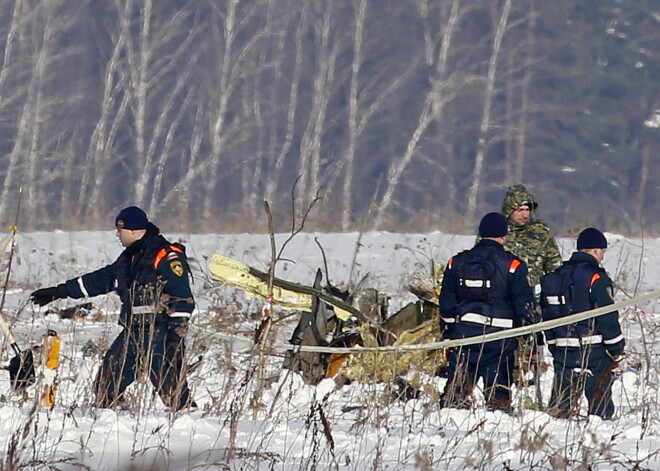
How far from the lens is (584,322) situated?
7324mm

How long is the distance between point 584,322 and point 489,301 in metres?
0.62

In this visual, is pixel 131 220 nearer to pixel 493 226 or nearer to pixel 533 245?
pixel 493 226

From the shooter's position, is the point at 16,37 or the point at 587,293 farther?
the point at 16,37

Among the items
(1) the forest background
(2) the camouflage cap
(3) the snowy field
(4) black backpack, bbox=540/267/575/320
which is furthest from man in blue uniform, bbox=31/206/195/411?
(1) the forest background

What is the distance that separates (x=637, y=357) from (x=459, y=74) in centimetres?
3687

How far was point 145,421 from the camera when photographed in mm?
5445

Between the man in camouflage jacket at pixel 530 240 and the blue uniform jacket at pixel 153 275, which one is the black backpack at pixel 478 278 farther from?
the blue uniform jacket at pixel 153 275

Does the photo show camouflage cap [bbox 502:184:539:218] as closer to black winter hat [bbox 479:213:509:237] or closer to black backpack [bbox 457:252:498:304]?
black winter hat [bbox 479:213:509:237]

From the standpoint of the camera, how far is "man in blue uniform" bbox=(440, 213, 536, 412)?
7328 mm

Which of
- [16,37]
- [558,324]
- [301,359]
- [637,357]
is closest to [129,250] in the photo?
[301,359]

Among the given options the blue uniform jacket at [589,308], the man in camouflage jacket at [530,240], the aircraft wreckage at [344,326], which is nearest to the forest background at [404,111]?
the man in camouflage jacket at [530,240]

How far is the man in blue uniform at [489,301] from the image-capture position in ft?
24.0

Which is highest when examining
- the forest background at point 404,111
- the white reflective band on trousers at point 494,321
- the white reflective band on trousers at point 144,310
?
the forest background at point 404,111

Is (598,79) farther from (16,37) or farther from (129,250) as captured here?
(129,250)
